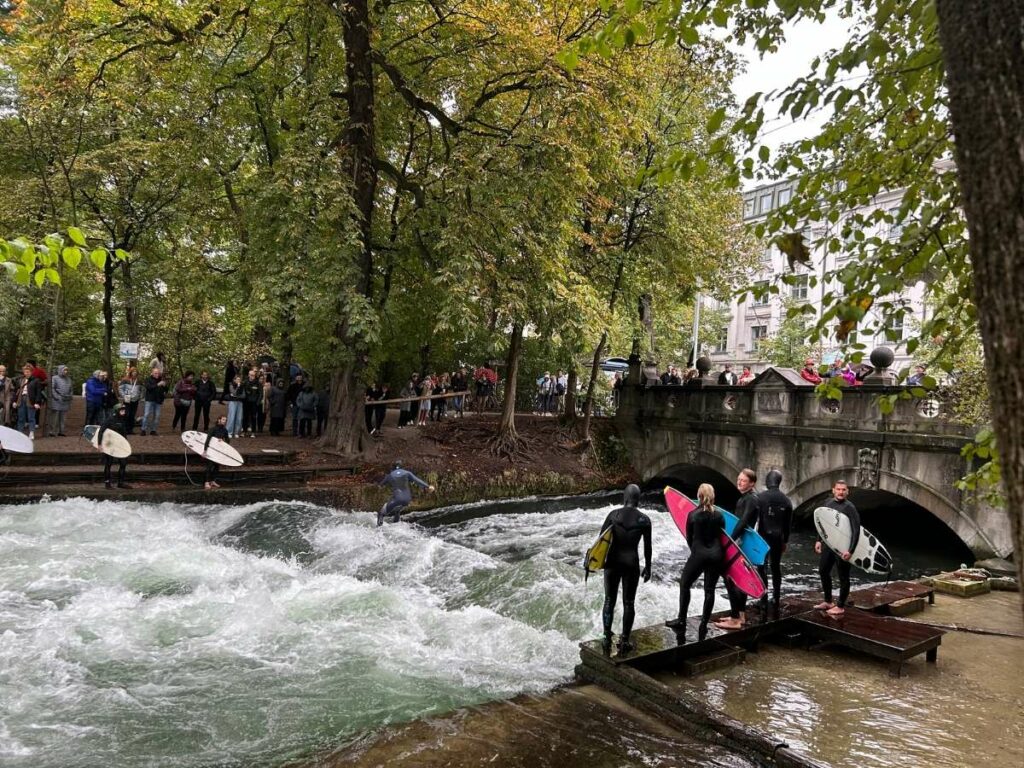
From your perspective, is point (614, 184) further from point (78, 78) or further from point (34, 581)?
point (34, 581)

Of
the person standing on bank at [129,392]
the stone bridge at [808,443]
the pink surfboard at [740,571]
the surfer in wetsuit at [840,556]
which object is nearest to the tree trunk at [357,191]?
the person standing on bank at [129,392]

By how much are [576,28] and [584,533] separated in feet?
42.3

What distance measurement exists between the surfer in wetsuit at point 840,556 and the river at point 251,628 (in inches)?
95.8

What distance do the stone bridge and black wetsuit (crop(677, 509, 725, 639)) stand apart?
6.95m

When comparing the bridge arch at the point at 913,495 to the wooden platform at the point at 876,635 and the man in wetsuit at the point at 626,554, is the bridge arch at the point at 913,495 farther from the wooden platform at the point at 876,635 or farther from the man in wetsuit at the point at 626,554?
the man in wetsuit at the point at 626,554

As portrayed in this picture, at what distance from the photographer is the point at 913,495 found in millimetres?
16016

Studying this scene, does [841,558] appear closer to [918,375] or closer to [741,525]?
[741,525]

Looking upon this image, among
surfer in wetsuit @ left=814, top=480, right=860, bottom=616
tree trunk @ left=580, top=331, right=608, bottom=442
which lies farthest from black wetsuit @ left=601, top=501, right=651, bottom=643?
tree trunk @ left=580, top=331, right=608, bottom=442

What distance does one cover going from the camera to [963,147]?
6.52 ft

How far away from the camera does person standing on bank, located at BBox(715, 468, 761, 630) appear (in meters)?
8.59

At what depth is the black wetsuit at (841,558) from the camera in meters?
8.60

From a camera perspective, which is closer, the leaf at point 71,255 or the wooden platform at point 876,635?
the leaf at point 71,255

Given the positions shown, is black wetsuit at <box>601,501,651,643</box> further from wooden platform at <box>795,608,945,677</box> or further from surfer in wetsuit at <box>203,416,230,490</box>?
surfer in wetsuit at <box>203,416,230,490</box>

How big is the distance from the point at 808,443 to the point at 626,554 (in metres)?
13.0
